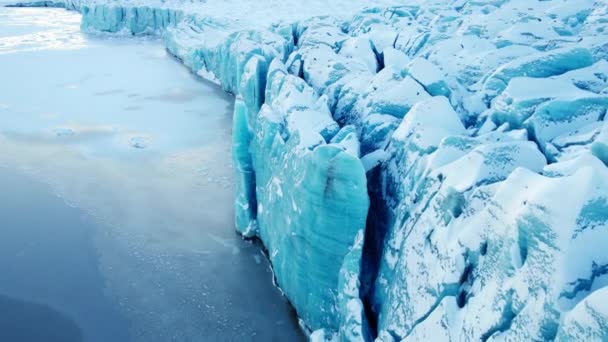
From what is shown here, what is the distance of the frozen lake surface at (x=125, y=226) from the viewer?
5617 millimetres

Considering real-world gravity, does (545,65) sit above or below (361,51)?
above

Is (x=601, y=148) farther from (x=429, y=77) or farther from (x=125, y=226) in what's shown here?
(x=125, y=226)

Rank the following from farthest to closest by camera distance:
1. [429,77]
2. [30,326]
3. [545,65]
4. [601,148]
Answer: [429,77], [545,65], [30,326], [601,148]

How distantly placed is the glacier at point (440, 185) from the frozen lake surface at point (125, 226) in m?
0.77

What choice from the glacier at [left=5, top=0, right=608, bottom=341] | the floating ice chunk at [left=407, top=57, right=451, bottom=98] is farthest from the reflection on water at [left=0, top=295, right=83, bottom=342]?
the floating ice chunk at [left=407, top=57, right=451, bottom=98]

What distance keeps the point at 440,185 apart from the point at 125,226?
5.68 meters

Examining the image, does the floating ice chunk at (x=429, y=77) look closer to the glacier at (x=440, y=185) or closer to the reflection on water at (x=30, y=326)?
the glacier at (x=440, y=185)

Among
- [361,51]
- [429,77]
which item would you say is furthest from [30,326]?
[361,51]

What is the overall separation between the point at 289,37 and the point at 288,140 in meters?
Result: 7.34

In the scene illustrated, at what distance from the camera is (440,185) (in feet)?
12.9

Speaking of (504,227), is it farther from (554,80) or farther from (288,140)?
(288,140)

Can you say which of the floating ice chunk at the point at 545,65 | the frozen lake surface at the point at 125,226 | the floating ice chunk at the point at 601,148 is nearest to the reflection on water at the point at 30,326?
the frozen lake surface at the point at 125,226

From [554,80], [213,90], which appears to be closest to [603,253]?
[554,80]

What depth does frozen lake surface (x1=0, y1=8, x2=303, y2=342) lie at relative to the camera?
18.4 ft
